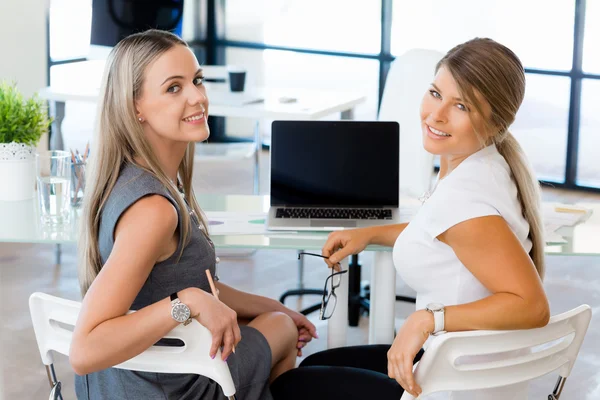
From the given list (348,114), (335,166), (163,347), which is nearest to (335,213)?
(335,166)

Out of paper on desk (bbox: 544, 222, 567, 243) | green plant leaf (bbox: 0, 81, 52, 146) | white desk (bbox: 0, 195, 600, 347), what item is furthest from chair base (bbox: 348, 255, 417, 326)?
green plant leaf (bbox: 0, 81, 52, 146)

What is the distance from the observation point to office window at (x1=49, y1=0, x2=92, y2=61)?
593 centimetres

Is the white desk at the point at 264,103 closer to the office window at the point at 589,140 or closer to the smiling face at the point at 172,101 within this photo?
the office window at the point at 589,140

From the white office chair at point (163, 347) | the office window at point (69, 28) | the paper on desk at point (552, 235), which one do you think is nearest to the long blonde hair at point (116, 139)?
the white office chair at point (163, 347)

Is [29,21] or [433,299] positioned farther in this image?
[29,21]

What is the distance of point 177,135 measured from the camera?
1.91 m

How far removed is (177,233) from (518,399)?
2.64ft

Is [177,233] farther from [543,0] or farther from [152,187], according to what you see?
[543,0]

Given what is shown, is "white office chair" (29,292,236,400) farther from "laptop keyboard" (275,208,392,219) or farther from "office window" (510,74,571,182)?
"office window" (510,74,571,182)

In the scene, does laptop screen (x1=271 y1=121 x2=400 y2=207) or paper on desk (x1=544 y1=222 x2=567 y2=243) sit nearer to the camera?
paper on desk (x1=544 y1=222 x2=567 y2=243)

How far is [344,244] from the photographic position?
87.1 inches

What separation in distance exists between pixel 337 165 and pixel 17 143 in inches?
40.9

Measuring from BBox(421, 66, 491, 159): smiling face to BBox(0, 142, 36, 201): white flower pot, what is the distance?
1443 mm

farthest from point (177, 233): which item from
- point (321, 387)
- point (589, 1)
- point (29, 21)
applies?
point (589, 1)
